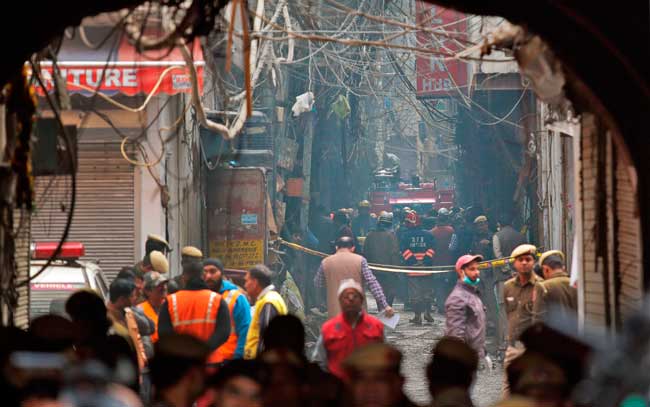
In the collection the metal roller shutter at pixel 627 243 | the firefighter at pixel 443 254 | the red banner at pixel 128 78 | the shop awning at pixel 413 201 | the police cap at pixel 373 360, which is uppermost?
the red banner at pixel 128 78

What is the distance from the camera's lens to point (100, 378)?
5.47 m

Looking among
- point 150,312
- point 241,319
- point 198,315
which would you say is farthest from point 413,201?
point 198,315

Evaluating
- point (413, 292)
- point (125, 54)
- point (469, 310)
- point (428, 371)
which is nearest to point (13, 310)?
point (428, 371)

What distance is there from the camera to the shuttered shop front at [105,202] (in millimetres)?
16516

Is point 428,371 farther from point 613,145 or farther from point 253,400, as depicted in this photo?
point 613,145

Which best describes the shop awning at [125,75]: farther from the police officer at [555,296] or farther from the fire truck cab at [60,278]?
the police officer at [555,296]

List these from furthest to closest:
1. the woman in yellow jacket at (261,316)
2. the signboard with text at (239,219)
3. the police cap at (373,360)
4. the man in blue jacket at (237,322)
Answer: the signboard with text at (239,219) → the man in blue jacket at (237,322) → the woman in yellow jacket at (261,316) → the police cap at (373,360)

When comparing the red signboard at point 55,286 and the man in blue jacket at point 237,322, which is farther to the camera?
A: the red signboard at point 55,286

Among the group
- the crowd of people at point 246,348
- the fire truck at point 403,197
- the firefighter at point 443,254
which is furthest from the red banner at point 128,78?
the fire truck at point 403,197

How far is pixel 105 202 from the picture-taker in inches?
652

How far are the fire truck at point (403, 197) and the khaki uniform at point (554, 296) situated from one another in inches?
1098

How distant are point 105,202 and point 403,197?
109 ft

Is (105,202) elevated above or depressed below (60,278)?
above

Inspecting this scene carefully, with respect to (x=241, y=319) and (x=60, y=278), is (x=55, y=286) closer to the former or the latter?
(x=60, y=278)
